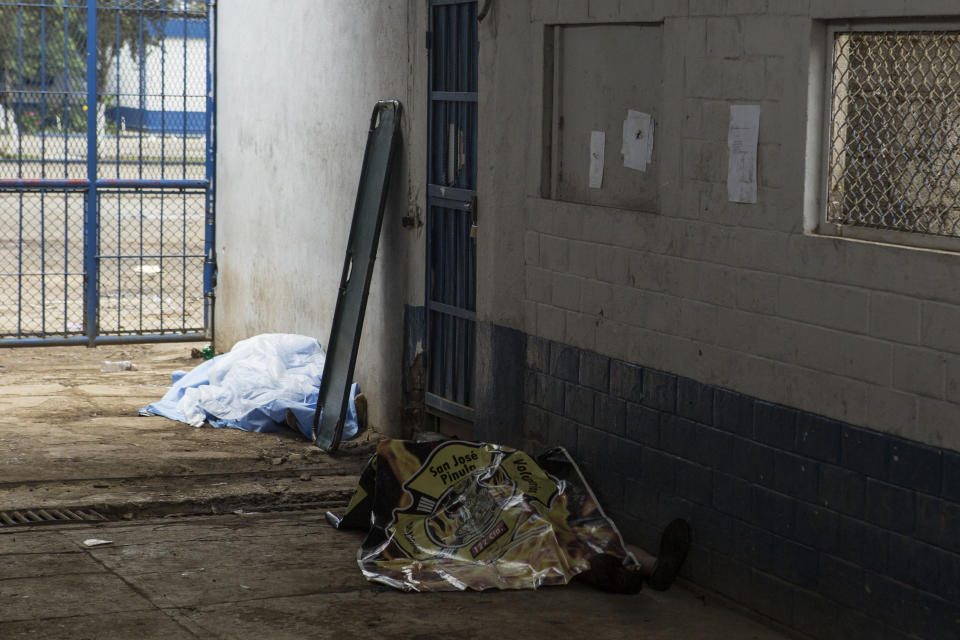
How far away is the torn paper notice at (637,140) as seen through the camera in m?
5.65

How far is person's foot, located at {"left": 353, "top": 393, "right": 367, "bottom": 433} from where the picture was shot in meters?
8.12

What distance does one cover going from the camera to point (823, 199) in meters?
4.73

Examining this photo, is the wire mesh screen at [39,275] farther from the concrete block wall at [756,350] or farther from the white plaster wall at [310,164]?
the concrete block wall at [756,350]

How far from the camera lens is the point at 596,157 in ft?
19.7

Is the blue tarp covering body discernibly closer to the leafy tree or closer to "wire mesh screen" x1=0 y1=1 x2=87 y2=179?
"wire mesh screen" x1=0 y1=1 x2=87 y2=179

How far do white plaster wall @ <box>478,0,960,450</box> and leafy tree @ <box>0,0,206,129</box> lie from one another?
4.85 metres

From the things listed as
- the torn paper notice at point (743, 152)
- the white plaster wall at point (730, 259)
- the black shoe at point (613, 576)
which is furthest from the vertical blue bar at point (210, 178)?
the torn paper notice at point (743, 152)

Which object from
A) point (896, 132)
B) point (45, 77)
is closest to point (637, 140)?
point (896, 132)

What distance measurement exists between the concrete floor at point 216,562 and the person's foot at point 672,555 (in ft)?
0.20

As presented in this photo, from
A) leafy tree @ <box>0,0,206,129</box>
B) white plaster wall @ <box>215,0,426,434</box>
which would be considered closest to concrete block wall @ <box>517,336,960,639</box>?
white plaster wall @ <box>215,0,426,434</box>

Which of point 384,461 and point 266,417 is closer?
point 384,461

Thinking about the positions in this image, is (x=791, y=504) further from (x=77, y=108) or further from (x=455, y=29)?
(x=77, y=108)

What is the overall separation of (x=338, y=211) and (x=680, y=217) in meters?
3.63

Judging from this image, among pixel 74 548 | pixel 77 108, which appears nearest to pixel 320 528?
pixel 74 548
